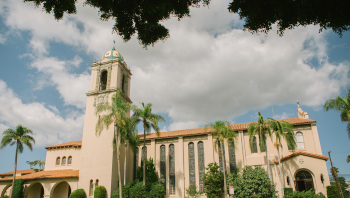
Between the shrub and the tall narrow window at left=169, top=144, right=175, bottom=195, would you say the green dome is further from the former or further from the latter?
the shrub

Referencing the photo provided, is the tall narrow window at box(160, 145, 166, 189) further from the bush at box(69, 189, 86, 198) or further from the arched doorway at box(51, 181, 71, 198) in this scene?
the arched doorway at box(51, 181, 71, 198)

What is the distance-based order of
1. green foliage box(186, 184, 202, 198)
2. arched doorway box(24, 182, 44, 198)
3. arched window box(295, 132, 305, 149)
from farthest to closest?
arched doorway box(24, 182, 44, 198) → arched window box(295, 132, 305, 149) → green foliage box(186, 184, 202, 198)

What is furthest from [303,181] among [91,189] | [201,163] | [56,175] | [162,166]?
[56,175]

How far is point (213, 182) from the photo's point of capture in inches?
1142

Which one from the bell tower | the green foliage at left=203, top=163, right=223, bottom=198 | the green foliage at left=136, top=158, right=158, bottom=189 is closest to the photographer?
the green foliage at left=203, top=163, right=223, bottom=198

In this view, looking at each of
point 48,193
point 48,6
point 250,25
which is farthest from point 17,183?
point 250,25

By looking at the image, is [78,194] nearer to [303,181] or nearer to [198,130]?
[198,130]

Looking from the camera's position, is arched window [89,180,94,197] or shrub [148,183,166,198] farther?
arched window [89,180,94,197]

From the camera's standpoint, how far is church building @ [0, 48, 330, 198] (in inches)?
1150

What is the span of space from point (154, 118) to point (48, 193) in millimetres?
18453

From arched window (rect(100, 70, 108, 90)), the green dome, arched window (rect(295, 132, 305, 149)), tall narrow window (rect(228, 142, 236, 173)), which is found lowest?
tall narrow window (rect(228, 142, 236, 173))

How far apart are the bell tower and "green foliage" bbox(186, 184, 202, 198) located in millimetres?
9810

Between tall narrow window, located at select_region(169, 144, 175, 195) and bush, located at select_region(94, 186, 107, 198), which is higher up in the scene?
tall narrow window, located at select_region(169, 144, 175, 195)

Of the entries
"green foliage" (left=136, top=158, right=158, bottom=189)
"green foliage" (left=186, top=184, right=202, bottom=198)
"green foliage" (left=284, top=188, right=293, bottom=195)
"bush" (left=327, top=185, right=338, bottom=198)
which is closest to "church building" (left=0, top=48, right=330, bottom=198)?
"green foliage" (left=284, top=188, right=293, bottom=195)
